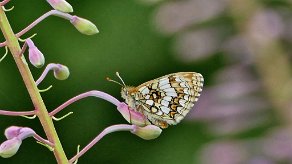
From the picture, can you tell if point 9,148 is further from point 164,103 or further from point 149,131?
point 164,103

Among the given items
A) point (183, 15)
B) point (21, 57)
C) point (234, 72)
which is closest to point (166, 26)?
point (183, 15)

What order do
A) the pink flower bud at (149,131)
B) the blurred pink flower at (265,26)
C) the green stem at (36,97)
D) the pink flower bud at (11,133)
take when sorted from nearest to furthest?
the green stem at (36,97)
the pink flower bud at (11,133)
the pink flower bud at (149,131)
the blurred pink flower at (265,26)

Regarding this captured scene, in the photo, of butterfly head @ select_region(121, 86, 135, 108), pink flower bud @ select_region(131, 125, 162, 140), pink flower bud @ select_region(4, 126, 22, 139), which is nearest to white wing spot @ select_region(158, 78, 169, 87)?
butterfly head @ select_region(121, 86, 135, 108)

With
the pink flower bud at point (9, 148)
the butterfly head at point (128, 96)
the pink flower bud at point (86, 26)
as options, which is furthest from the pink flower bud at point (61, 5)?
the pink flower bud at point (9, 148)

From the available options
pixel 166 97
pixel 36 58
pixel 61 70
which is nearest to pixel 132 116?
pixel 166 97

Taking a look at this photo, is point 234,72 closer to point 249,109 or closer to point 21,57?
point 249,109

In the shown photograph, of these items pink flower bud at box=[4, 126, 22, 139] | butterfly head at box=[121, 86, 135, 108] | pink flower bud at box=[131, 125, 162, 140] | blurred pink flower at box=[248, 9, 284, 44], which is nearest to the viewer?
pink flower bud at box=[4, 126, 22, 139]

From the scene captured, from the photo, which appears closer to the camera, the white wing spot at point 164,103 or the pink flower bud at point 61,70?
the pink flower bud at point 61,70

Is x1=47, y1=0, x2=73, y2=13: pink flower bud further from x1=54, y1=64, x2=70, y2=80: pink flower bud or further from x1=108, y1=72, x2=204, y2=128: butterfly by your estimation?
x1=108, y1=72, x2=204, y2=128: butterfly

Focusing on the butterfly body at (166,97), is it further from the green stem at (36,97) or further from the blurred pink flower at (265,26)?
the blurred pink flower at (265,26)
